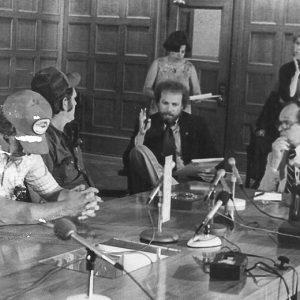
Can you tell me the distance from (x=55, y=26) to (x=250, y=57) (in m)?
2.19

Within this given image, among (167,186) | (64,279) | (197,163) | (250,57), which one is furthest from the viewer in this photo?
(250,57)

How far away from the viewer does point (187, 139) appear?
18.5 feet

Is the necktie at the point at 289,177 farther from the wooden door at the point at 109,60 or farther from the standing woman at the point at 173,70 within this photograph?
the wooden door at the point at 109,60

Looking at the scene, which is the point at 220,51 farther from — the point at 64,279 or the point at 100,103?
the point at 64,279

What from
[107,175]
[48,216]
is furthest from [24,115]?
[107,175]

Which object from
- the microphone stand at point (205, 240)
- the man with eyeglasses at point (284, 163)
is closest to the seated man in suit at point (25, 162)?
the microphone stand at point (205, 240)

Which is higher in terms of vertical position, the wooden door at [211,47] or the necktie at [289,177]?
the wooden door at [211,47]

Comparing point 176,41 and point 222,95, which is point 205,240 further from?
point 222,95

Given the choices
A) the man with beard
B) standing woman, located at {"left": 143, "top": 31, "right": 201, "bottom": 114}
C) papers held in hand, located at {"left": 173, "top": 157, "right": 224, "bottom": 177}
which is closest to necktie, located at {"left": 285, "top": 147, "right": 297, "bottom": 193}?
papers held in hand, located at {"left": 173, "top": 157, "right": 224, "bottom": 177}

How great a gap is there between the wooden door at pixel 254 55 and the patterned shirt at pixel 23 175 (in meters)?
4.75

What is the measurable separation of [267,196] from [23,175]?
1305 millimetres

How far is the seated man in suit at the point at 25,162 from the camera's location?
11.4 feet

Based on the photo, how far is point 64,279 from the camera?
2.79 m

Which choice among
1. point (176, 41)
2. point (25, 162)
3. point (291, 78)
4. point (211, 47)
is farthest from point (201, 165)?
point (211, 47)
